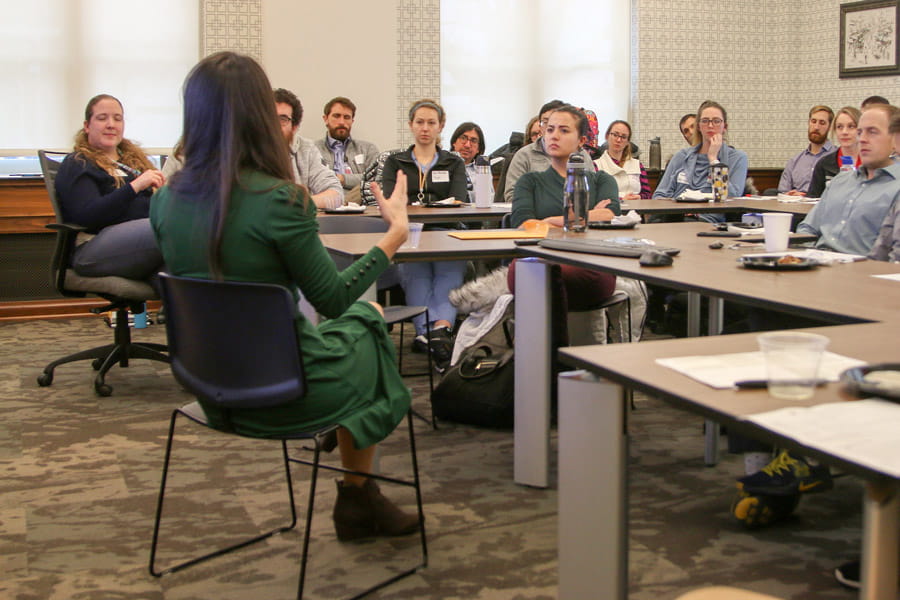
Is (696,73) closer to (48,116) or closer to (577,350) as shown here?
(48,116)

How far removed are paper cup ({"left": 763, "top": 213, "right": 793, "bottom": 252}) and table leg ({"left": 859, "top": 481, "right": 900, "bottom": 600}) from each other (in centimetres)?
174

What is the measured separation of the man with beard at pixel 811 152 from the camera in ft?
22.6

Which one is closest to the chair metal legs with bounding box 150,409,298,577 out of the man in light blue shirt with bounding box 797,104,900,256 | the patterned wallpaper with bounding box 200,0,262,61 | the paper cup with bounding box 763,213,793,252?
the paper cup with bounding box 763,213,793,252

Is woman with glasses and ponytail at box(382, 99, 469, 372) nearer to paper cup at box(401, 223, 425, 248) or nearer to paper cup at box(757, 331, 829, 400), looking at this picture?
paper cup at box(401, 223, 425, 248)

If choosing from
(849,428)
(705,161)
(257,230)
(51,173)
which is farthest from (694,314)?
(705,161)

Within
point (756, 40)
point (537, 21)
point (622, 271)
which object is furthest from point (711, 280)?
point (756, 40)

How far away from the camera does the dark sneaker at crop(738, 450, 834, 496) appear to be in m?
2.46

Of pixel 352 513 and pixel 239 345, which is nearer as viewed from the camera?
pixel 239 345

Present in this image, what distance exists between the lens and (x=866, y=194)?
11.9 ft

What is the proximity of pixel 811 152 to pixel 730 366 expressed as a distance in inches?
244

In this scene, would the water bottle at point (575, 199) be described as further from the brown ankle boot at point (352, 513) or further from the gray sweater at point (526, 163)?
the gray sweater at point (526, 163)

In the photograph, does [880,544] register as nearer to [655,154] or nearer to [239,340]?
[239,340]

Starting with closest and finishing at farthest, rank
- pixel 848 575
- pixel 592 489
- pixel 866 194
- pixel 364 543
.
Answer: pixel 592 489
pixel 848 575
pixel 364 543
pixel 866 194

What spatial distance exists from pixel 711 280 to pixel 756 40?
282 inches
